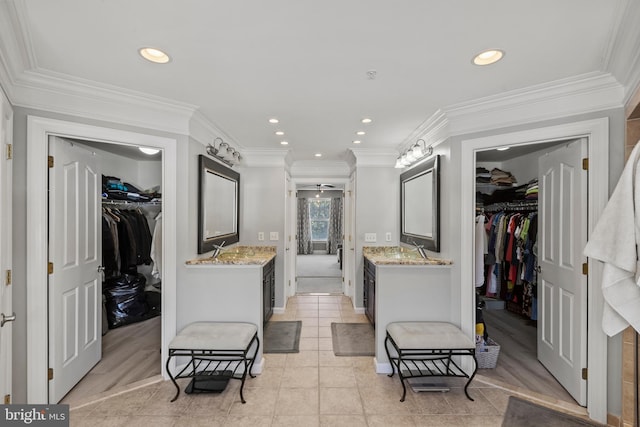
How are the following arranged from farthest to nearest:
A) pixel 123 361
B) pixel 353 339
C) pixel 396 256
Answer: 1. pixel 396 256
2. pixel 353 339
3. pixel 123 361

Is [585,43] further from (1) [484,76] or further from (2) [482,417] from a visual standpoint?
(2) [482,417]

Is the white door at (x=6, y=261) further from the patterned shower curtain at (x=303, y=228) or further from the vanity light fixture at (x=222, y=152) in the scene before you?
the patterned shower curtain at (x=303, y=228)

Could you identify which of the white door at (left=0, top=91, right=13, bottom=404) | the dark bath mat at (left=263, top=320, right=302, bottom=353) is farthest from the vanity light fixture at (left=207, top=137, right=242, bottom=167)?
the dark bath mat at (left=263, top=320, right=302, bottom=353)

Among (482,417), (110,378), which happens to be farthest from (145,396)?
(482,417)

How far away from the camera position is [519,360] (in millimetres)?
2838

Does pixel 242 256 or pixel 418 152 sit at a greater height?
pixel 418 152

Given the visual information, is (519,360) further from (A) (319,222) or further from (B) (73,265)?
(A) (319,222)

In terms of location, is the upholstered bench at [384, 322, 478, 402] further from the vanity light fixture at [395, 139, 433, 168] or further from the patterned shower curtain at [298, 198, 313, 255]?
the patterned shower curtain at [298, 198, 313, 255]

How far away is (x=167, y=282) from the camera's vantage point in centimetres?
254

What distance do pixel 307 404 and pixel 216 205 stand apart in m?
2.14

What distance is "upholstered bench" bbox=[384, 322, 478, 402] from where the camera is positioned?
2.26 meters

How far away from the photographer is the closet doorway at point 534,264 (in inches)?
87.6

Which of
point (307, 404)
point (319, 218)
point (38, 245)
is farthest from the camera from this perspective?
point (319, 218)

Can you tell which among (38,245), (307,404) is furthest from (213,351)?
(38,245)
